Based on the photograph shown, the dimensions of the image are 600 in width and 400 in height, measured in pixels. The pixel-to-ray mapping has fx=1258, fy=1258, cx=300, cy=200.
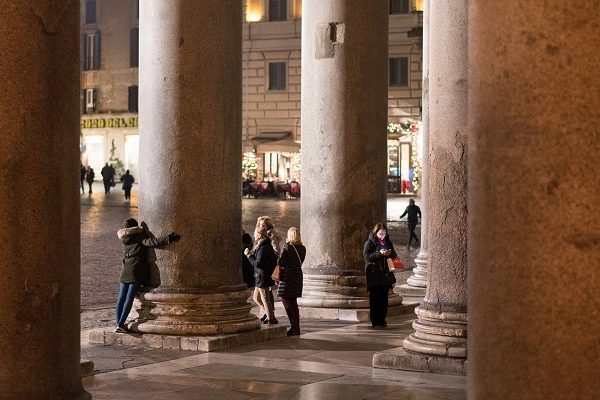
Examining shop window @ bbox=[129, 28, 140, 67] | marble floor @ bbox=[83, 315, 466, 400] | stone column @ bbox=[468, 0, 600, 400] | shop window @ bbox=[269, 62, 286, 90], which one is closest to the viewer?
stone column @ bbox=[468, 0, 600, 400]

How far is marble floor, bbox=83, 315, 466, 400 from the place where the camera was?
10531mm

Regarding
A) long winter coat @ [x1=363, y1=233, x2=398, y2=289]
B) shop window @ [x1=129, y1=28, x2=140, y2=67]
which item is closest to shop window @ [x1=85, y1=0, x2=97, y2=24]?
shop window @ [x1=129, y1=28, x2=140, y2=67]

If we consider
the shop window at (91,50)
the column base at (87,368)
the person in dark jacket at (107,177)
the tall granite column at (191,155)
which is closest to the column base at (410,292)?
the tall granite column at (191,155)

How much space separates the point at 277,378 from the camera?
37.7ft

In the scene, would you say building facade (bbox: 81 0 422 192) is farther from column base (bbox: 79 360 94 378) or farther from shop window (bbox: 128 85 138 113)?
column base (bbox: 79 360 94 378)

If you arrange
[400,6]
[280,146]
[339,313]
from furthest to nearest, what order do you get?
1. [280,146]
2. [400,6]
3. [339,313]

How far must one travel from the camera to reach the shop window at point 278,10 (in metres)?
55.4

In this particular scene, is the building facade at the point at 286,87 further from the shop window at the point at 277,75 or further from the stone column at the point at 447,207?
the stone column at the point at 447,207

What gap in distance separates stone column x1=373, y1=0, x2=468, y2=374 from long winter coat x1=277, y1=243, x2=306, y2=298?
11.3ft

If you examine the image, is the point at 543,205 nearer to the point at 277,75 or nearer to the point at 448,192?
the point at 448,192

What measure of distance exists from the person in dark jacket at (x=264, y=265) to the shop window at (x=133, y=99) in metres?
49.6

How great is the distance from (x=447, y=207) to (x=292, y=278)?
3949 millimetres

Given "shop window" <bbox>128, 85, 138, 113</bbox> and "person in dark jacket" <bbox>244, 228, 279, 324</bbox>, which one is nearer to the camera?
"person in dark jacket" <bbox>244, 228, 279, 324</bbox>

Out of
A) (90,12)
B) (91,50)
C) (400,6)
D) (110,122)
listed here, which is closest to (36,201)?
(400,6)
